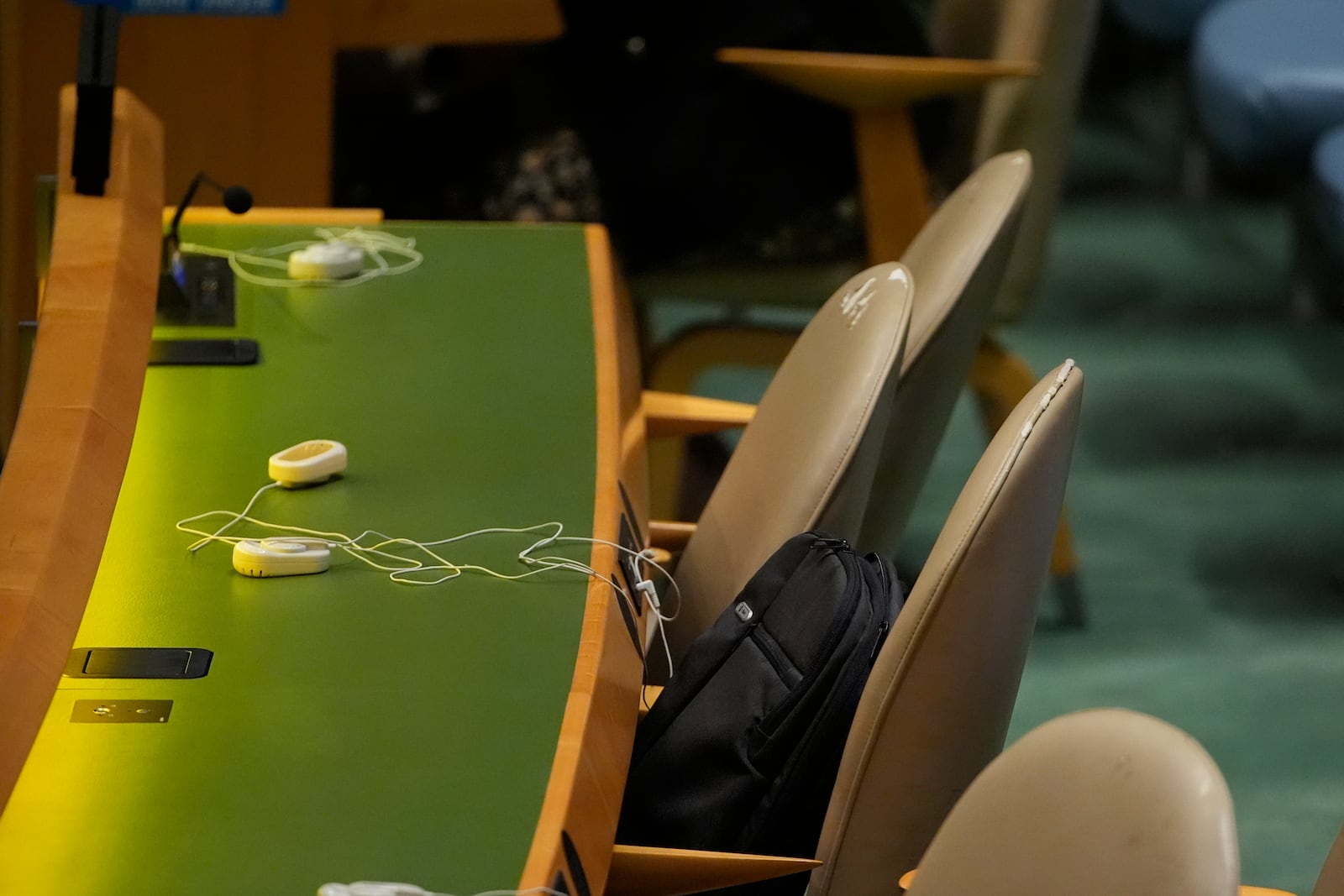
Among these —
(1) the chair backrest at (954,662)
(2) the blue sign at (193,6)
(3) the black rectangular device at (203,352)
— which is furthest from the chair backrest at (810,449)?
(2) the blue sign at (193,6)

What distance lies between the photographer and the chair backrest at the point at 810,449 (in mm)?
1333

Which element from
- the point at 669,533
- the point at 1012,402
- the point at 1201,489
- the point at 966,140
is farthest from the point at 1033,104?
the point at 669,533

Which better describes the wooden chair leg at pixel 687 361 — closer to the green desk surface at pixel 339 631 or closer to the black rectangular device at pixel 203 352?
the green desk surface at pixel 339 631

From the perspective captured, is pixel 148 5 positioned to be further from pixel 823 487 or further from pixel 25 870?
pixel 25 870

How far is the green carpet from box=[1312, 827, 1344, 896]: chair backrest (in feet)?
3.38

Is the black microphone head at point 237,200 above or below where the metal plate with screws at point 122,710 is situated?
above

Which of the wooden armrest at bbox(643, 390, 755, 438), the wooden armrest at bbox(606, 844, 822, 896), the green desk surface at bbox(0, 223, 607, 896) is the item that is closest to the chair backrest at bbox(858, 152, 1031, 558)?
the wooden armrest at bbox(643, 390, 755, 438)

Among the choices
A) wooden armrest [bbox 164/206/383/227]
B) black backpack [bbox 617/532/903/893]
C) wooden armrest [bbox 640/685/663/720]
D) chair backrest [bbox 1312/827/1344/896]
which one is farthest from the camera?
wooden armrest [bbox 164/206/383/227]

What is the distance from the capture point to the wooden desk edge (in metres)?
0.96

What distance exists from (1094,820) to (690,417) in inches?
36.3

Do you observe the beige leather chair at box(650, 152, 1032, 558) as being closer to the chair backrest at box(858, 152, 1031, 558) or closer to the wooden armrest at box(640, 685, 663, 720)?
the chair backrest at box(858, 152, 1031, 558)

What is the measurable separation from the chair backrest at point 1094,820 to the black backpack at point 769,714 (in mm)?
229

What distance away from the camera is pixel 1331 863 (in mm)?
917

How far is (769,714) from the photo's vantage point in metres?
1.15
